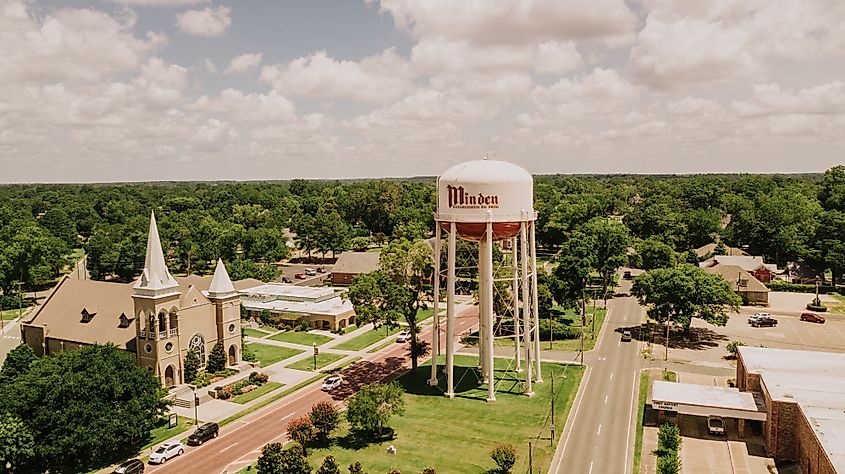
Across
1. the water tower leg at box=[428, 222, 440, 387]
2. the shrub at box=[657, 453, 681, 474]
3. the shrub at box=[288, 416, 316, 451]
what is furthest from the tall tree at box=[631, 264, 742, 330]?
the shrub at box=[288, 416, 316, 451]

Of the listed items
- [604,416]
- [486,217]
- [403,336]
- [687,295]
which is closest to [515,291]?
[486,217]

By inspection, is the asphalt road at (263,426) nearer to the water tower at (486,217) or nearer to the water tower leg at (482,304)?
the water tower leg at (482,304)

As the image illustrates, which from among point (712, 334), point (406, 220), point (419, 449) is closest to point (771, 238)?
point (712, 334)

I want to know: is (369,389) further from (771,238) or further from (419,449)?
(771,238)

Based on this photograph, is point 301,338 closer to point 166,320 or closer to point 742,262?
point 166,320

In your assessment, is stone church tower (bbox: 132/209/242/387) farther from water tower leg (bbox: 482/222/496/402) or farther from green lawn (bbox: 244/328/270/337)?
water tower leg (bbox: 482/222/496/402)
